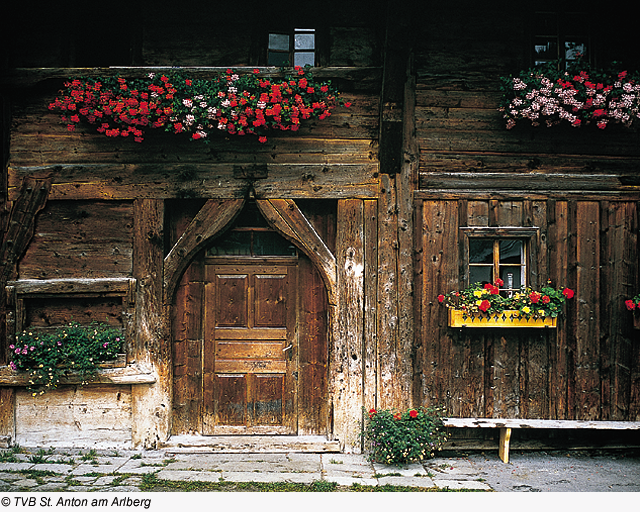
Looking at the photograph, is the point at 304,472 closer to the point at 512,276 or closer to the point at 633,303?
the point at 512,276

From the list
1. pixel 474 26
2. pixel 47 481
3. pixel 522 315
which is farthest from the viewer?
pixel 474 26

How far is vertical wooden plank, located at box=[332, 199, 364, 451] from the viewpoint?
184 inches

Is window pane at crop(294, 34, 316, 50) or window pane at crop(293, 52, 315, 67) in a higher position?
window pane at crop(294, 34, 316, 50)

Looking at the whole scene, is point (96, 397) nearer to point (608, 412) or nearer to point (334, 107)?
point (334, 107)

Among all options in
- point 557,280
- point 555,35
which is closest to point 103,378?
point 557,280

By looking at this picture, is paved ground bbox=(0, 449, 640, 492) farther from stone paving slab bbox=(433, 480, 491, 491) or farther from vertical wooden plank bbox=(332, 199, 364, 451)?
vertical wooden plank bbox=(332, 199, 364, 451)

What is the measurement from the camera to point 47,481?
393 centimetres

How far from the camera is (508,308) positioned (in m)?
4.51

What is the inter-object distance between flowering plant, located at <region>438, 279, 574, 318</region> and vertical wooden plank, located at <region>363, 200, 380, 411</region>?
0.67 m

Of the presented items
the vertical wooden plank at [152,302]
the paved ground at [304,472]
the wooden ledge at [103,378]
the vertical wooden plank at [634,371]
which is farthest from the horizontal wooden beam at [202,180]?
the vertical wooden plank at [634,371]

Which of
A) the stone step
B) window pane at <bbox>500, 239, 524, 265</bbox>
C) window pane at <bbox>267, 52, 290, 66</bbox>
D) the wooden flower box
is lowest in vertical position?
the stone step

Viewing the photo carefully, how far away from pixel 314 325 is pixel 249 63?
2791 millimetres

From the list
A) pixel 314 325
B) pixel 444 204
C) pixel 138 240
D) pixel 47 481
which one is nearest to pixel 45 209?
pixel 138 240

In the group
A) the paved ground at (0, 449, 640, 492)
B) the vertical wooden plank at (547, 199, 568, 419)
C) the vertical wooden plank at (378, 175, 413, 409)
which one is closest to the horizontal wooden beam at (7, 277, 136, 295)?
the paved ground at (0, 449, 640, 492)
